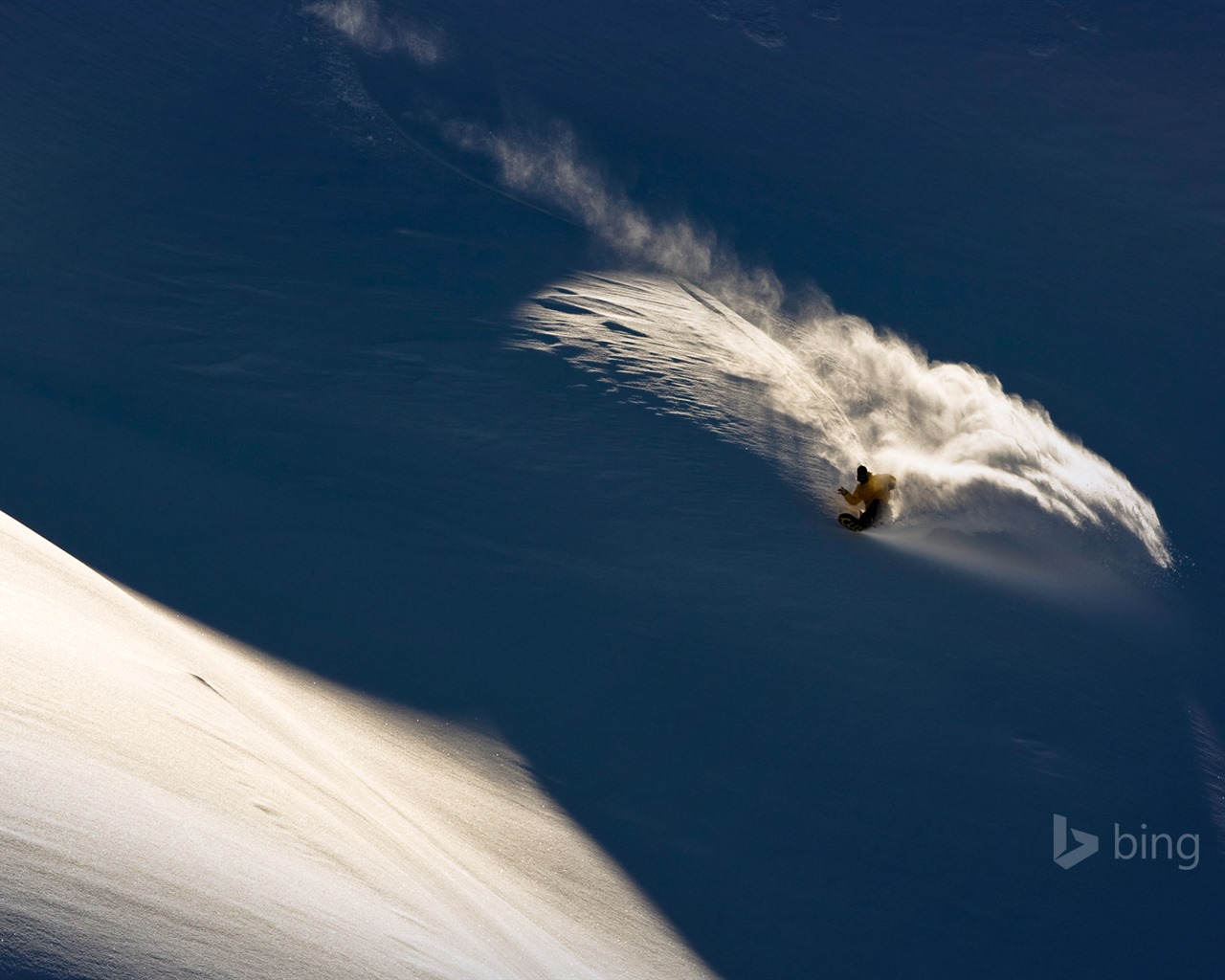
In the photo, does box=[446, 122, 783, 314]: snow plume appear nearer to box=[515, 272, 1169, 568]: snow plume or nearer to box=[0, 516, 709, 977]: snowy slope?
box=[515, 272, 1169, 568]: snow plume

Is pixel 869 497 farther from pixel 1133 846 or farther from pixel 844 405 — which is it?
pixel 1133 846

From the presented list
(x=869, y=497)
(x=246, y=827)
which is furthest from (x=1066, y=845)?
(x=246, y=827)

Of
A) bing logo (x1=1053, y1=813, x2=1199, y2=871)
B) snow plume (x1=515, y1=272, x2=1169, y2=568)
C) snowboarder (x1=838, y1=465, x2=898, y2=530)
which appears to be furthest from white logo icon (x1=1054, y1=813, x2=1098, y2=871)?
snowboarder (x1=838, y1=465, x2=898, y2=530)

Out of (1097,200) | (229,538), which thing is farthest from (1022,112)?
(229,538)

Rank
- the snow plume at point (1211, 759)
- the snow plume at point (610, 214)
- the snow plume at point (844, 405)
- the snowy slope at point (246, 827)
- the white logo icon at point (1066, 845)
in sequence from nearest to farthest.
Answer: the snowy slope at point (246, 827), the white logo icon at point (1066, 845), the snow plume at point (1211, 759), the snow plume at point (844, 405), the snow plume at point (610, 214)

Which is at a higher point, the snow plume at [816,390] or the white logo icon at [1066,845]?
the snow plume at [816,390]

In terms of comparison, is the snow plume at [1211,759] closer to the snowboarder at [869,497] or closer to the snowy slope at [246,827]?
the snowboarder at [869,497]

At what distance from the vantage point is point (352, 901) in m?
4.44

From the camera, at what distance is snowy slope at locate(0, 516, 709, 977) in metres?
3.39

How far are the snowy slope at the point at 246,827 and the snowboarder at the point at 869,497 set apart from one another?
4029 mm

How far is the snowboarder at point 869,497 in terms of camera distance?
941 cm

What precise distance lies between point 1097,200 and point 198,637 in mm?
12148

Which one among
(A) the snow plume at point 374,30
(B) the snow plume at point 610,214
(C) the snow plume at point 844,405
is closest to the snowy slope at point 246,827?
(C) the snow plume at point 844,405

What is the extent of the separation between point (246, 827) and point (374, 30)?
41.4 ft
